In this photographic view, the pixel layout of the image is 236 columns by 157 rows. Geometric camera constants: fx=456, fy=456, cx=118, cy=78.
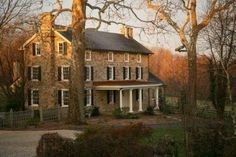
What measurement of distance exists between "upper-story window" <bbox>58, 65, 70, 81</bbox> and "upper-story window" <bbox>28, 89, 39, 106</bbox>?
10.0ft

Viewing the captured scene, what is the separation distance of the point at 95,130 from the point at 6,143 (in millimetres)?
9172

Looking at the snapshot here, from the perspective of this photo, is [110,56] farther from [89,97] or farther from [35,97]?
[35,97]

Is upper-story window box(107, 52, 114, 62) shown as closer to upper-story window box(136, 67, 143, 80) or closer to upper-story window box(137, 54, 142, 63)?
upper-story window box(137, 54, 142, 63)

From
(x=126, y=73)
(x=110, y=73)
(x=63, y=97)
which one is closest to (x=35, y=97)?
(x=63, y=97)

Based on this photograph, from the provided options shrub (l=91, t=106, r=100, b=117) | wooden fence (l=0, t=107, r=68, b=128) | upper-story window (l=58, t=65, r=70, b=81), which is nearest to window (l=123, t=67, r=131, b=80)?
shrub (l=91, t=106, r=100, b=117)

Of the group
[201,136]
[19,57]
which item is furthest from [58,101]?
[201,136]

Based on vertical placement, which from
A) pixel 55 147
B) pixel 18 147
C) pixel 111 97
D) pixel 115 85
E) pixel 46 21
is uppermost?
pixel 46 21

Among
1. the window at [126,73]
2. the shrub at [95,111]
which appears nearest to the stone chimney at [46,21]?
the shrub at [95,111]

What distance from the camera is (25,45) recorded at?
155 ft

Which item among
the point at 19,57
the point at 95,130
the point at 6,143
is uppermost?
the point at 19,57

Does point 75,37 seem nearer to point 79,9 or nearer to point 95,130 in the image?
point 79,9

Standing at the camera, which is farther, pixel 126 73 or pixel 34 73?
pixel 126 73

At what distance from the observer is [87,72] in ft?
154

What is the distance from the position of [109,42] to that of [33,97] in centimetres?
1090
